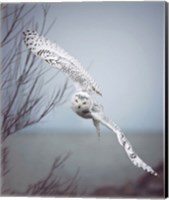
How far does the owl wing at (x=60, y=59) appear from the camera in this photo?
2.11 m

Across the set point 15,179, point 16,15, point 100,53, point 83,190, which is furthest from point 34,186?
point 16,15

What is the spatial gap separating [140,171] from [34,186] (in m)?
0.57

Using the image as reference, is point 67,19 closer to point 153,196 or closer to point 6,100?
point 6,100

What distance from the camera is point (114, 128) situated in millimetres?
2084

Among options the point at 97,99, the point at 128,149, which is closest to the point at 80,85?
the point at 97,99

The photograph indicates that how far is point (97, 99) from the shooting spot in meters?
2.10

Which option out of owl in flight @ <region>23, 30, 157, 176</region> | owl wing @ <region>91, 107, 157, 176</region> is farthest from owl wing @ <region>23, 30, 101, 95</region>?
owl wing @ <region>91, 107, 157, 176</region>

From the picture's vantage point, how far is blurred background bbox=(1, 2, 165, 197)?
2078 millimetres

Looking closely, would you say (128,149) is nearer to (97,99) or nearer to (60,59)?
(97,99)

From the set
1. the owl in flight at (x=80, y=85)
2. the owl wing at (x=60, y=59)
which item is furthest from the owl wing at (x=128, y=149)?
the owl wing at (x=60, y=59)

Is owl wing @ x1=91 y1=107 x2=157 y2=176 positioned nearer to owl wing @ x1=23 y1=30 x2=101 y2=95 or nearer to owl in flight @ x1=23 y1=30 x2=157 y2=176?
owl in flight @ x1=23 y1=30 x2=157 y2=176

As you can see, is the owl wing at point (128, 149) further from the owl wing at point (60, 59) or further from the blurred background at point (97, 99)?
Result: the owl wing at point (60, 59)

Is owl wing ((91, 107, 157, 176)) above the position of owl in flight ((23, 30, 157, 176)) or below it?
below

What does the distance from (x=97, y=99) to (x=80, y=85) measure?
0.12 metres
